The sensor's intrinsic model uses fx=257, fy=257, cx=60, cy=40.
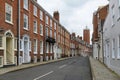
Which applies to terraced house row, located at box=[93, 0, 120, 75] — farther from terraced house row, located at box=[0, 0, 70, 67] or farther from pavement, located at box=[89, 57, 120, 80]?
terraced house row, located at box=[0, 0, 70, 67]

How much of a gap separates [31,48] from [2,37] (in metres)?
11.2

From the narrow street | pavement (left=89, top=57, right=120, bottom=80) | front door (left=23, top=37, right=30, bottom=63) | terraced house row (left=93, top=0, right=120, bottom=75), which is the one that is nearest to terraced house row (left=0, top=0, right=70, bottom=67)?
front door (left=23, top=37, right=30, bottom=63)

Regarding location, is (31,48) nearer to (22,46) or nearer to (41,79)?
(22,46)

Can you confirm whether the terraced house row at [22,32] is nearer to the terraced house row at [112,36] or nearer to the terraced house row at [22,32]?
the terraced house row at [22,32]

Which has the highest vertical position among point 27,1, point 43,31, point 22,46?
point 27,1

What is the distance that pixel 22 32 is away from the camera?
30922 millimetres

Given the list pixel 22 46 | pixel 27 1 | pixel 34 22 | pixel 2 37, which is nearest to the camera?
pixel 2 37

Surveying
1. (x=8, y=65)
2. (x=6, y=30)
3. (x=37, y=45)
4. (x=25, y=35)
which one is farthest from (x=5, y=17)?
(x=37, y=45)

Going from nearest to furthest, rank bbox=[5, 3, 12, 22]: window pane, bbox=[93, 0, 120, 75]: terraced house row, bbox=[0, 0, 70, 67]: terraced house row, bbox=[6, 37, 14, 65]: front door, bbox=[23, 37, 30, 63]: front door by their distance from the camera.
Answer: bbox=[93, 0, 120, 75]: terraced house row, bbox=[0, 0, 70, 67]: terraced house row, bbox=[5, 3, 12, 22]: window pane, bbox=[6, 37, 14, 65]: front door, bbox=[23, 37, 30, 63]: front door

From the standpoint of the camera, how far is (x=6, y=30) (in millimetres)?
25641

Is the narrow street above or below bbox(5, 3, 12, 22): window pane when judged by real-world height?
below

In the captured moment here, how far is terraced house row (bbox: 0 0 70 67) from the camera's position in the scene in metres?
25.2

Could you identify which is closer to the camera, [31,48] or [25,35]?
[25,35]

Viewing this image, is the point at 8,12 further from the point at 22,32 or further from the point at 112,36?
the point at 112,36
